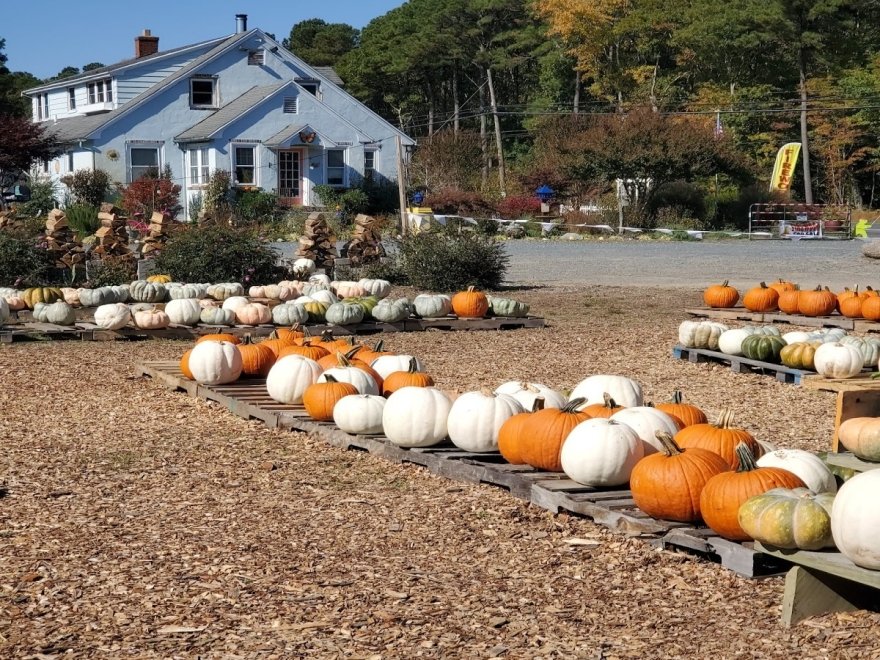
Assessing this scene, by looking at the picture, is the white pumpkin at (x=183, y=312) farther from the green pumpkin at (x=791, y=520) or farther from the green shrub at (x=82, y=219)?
the green shrub at (x=82, y=219)

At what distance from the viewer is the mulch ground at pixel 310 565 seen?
403cm

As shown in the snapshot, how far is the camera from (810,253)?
2834 cm

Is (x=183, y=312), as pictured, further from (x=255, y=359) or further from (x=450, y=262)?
(x=450, y=262)

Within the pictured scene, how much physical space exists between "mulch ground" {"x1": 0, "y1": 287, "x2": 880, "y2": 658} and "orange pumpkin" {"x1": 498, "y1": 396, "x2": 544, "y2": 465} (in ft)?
0.67

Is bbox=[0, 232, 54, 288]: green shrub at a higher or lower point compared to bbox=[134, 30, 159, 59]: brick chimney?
lower

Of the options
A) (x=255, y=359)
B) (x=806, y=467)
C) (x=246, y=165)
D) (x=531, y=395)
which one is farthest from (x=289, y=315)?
(x=246, y=165)

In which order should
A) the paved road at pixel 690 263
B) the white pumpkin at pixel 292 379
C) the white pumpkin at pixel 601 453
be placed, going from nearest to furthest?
1. the white pumpkin at pixel 601 453
2. the white pumpkin at pixel 292 379
3. the paved road at pixel 690 263

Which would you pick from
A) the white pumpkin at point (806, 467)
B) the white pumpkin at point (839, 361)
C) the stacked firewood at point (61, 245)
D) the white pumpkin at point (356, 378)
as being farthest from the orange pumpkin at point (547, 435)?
the stacked firewood at point (61, 245)

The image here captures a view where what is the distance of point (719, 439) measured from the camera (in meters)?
5.68

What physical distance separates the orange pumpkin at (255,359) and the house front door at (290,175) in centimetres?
3280

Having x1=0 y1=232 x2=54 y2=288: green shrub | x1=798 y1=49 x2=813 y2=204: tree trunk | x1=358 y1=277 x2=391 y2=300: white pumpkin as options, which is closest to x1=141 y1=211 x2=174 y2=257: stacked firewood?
x1=0 y1=232 x2=54 y2=288: green shrub

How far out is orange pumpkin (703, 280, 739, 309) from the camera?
1402 centimetres

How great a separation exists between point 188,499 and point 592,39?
177 ft

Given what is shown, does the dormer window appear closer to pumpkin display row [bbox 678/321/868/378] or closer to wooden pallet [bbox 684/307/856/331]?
wooden pallet [bbox 684/307/856/331]
